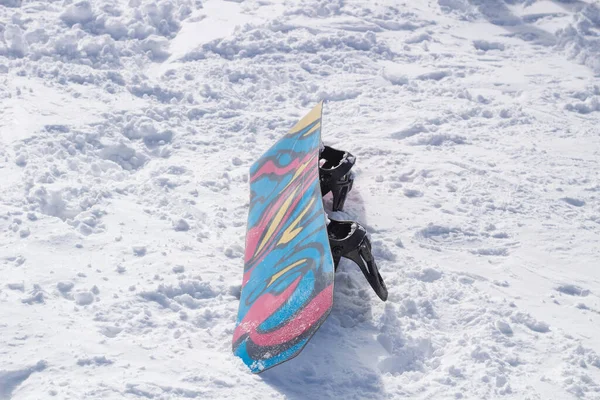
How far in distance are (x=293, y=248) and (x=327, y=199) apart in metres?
1.62

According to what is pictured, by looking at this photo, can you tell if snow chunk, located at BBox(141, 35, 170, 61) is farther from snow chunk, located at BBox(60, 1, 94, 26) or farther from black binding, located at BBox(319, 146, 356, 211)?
black binding, located at BBox(319, 146, 356, 211)

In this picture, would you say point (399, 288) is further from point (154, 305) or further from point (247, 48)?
point (247, 48)

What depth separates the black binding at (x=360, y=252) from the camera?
4.66 metres

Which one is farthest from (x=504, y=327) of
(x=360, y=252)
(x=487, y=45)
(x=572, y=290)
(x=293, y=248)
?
(x=487, y=45)

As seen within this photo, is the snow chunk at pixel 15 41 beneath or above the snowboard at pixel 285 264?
beneath

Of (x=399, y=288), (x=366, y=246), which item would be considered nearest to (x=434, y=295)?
(x=399, y=288)

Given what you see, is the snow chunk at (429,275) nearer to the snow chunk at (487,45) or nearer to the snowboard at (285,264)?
the snowboard at (285,264)

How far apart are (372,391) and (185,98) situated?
4547 mm

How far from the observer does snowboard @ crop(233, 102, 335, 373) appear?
12.8 feet

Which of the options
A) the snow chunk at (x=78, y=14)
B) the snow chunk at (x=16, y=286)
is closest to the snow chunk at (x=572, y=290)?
the snow chunk at (x=16, y=286)

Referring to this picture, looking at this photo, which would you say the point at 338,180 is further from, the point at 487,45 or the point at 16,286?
Answer: the point at 487,45

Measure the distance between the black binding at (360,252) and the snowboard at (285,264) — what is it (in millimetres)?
289

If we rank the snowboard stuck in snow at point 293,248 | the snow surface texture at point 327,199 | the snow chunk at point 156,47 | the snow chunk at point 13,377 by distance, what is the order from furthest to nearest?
the snow chunk at point 156,47 → the snow surface texture at point 327,199 → the snowboard stuck in snow at point 293,248 → the snow chunk at point 13,377

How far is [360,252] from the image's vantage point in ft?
15.4
